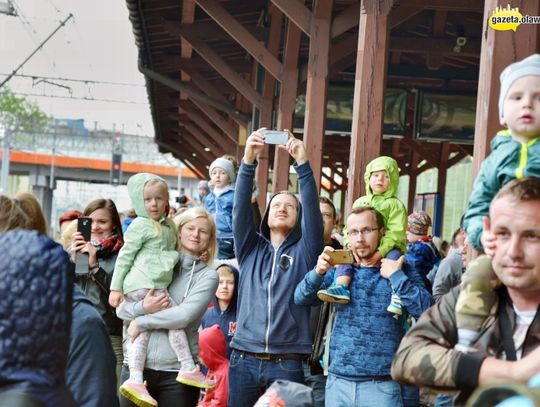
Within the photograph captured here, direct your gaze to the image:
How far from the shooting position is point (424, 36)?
1672 centimetres

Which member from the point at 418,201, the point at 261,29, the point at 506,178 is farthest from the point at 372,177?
the point at 418,201

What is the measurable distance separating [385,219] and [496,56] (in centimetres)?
174

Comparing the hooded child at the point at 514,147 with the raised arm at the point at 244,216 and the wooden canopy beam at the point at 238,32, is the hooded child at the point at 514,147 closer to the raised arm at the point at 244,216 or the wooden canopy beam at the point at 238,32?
the raised arm at the point at 244,216

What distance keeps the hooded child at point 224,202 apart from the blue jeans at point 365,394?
12.6 ft

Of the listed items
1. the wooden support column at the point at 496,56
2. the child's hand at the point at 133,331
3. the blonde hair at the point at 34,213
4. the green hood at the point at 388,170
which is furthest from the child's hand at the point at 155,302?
the blonde hair at the point at 34,213

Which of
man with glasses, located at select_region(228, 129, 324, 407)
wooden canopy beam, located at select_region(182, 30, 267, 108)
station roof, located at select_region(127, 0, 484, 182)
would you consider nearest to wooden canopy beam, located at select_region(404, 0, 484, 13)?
station roof, located at select_region(127, 0, 484, 182)

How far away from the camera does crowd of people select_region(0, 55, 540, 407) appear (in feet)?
9.59

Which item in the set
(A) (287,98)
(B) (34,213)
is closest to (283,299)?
(B) (34,213)

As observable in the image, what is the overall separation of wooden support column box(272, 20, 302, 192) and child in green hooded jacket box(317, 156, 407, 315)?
6301mm

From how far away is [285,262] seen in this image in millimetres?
6594

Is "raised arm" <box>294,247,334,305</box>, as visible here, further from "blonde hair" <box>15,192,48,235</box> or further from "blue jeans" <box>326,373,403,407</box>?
"blonde hair" <box>15,192,48,235</box>

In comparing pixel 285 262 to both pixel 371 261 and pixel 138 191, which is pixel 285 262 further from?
pixel 138 191

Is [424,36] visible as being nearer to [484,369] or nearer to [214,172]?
[214,172]

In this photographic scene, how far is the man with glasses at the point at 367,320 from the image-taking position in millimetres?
A: 5777
